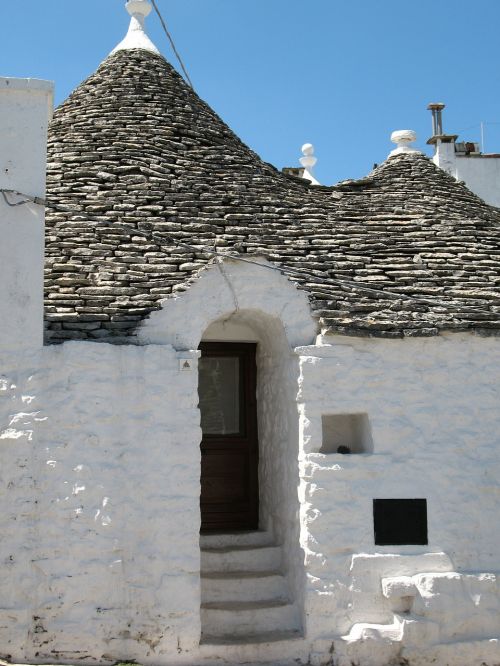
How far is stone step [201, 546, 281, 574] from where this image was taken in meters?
6.79

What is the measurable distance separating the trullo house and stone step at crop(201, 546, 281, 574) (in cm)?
2

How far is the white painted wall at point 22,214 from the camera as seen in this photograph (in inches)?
228

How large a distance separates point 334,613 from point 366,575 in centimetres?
38

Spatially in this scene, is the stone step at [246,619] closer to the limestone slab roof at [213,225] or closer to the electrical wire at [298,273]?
the limestone slab roof at [213,225]

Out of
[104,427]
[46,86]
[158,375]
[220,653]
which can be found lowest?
[220,653]

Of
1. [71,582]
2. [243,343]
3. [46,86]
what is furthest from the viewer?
[243,343]

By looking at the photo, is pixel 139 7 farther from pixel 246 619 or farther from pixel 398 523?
pixel 246 619

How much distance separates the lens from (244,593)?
653 centimetres

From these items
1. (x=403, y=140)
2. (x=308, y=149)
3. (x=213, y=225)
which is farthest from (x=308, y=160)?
(x=213, y=225)

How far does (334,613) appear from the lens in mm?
5941

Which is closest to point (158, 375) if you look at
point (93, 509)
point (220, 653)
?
point (93, 509)

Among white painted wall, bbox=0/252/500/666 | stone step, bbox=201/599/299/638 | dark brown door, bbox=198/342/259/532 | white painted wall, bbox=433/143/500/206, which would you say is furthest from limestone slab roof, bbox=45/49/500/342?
white painted wall, bbox=433/143/500/206

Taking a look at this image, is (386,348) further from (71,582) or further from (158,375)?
(71,582)

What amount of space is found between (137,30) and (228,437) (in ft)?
17.3
